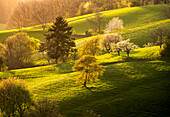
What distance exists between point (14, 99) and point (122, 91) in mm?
19975

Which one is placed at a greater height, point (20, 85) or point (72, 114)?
point (20, 85)

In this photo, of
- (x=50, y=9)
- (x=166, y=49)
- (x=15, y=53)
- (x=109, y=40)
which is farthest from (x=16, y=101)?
(x=50, y=9)

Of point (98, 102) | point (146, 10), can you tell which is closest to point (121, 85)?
point (98, 102)

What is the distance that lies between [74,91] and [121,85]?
10.2 m

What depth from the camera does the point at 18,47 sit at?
60.2m

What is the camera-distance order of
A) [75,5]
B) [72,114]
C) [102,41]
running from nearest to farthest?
[72,114], [102,41], [75,5]

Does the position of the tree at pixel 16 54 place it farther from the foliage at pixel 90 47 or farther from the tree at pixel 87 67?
the tree at pixel 87 67

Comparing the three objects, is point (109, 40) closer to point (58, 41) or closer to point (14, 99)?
point (58, 41)

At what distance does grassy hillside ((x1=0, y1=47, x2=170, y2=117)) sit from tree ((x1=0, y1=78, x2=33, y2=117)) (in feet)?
8.70

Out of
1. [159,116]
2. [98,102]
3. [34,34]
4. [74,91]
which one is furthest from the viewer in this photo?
[34,34]

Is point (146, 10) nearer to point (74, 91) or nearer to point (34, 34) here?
point (34, 34)

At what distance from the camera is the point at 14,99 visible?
24.2m

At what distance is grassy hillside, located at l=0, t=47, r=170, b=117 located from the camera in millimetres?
25594

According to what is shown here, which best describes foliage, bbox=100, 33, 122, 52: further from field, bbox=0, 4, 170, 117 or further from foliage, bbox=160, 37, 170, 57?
foliage, bbox=160, 37, 170, 57
